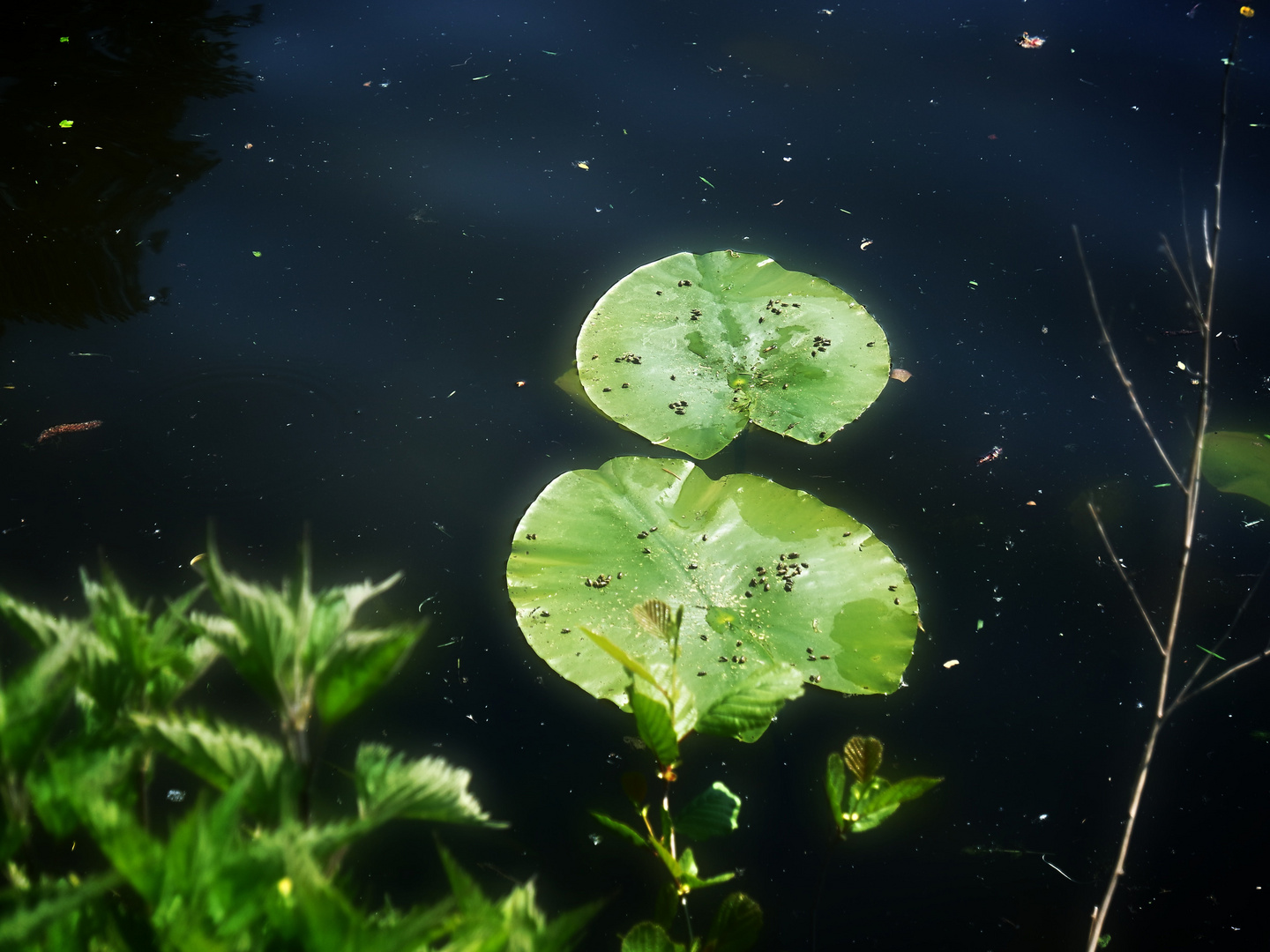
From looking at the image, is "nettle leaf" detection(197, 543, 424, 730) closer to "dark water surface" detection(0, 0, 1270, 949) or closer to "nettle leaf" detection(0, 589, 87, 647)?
"nettle leaf" detection(0, 589, 87, 647)

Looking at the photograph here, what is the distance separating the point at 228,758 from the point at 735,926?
0.71 m

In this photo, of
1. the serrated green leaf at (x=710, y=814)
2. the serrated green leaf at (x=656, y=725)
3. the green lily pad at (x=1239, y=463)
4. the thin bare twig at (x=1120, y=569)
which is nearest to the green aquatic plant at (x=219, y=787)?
the serrated green leaf at (x=656, y=725)

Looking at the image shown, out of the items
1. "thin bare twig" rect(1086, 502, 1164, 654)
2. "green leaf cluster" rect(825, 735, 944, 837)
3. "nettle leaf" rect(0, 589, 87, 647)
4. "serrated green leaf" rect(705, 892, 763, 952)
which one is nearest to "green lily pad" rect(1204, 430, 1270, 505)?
"thin bare twig" rect(1086, 502, 1164, 654)

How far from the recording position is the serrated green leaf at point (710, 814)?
3.27 ft

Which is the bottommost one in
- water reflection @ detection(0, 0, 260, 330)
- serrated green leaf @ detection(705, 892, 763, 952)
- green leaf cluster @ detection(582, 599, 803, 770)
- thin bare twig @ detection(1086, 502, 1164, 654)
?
serrated green leaf @ detection(705, 892, 763, 952)

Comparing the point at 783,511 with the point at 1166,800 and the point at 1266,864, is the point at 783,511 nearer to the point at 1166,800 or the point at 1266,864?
the point at 1166,800

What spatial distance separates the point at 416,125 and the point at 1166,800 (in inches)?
83.4

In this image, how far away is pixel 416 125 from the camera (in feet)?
6.88

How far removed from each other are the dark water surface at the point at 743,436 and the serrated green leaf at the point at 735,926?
0.14 metres

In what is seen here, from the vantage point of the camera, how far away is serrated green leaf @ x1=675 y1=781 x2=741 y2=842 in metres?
1.00

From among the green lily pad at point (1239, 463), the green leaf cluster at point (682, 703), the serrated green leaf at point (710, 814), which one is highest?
the green leaf cluster at point (682, 703)

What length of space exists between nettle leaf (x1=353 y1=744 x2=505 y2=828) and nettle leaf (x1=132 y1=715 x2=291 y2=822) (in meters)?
0.05

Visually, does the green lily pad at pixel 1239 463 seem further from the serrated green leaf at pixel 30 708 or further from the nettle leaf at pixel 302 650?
the serrated green leaf at pixel 30 708

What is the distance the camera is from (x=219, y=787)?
1.72ft
